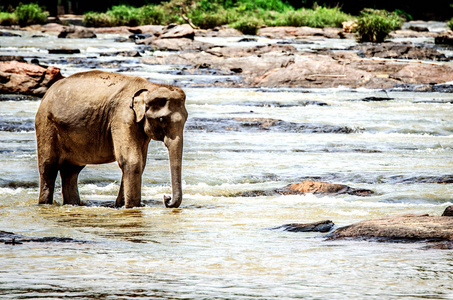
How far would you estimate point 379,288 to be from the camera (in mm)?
4422

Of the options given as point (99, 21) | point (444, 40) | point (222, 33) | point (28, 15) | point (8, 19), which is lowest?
point (99, 21)

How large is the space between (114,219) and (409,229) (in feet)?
9.32

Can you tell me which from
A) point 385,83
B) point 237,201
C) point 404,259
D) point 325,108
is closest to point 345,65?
point 385,83

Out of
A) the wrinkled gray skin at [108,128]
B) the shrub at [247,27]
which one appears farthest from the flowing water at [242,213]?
the shrub at [247,27]

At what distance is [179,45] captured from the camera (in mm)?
34906

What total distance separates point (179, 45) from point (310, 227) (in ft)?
95.0

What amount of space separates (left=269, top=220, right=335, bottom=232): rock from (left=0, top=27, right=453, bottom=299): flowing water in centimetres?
16

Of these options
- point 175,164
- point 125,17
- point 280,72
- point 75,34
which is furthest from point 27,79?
point 125,17

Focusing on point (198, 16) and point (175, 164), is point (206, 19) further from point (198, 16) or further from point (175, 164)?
point (175, 164)

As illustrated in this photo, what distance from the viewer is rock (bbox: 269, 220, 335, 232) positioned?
6555 millimetres

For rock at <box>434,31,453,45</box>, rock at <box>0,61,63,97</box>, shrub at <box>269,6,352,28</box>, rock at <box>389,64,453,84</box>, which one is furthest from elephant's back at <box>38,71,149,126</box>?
shrub at <box>269,6,352,28</box>

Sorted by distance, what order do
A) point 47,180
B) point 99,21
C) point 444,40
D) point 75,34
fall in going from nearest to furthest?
point 47,180 → point 444,40 → point 75,34 → point 99,21

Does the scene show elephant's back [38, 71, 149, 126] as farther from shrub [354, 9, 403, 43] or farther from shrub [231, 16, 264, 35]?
shrub [231, 16, 264, 35]

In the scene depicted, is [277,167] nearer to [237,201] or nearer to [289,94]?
[237,201]
